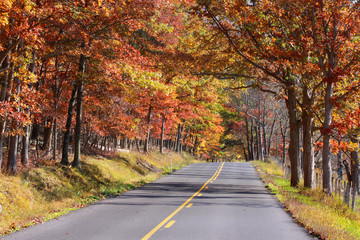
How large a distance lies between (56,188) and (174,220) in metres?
6.17

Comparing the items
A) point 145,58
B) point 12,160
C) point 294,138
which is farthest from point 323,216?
point 145,58

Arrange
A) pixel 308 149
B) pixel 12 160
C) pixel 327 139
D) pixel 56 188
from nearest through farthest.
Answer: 1. pixel 12 160
2. pixel 56 188
3. pixel 327 139
4. pixel 308 149

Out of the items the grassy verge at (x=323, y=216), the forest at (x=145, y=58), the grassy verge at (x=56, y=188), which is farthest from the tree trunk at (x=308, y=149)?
the grassy verge at (x=56, y=188)

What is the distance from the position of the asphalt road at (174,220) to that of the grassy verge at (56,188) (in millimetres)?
698

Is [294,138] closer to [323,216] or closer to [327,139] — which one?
[327,139]

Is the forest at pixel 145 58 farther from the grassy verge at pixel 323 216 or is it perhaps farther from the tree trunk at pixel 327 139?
the grassy verge at pixel 323 216

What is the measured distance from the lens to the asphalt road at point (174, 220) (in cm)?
830

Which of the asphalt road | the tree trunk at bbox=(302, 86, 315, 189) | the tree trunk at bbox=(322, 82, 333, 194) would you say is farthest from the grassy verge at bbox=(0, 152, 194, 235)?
the tree trunk at bbox=(322, 82, 333, 194)

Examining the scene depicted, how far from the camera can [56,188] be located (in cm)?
1401

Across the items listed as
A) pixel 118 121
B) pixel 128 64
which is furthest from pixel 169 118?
pixel 128 64

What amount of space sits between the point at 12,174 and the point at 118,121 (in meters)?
10.2

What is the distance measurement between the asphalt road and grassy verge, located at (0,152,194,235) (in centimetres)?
70

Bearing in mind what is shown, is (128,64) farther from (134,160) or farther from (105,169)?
(134,160)

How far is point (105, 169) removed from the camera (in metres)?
20.0
